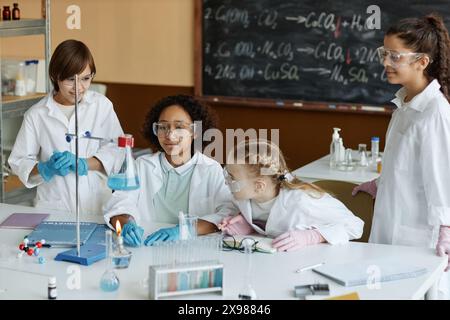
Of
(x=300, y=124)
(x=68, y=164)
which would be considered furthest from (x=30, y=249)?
(x=300, y=124)

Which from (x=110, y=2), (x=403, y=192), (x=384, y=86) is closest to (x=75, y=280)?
(x=403, y=192)

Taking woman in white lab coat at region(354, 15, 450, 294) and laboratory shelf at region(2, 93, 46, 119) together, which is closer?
woman in white lab coat at region(354, 15, 450, 294)

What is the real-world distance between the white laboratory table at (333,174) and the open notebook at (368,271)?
143cm

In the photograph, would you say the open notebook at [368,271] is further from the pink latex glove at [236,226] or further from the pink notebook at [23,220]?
the pink notebook at [23,220]

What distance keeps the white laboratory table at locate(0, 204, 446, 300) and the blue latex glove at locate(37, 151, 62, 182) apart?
0.40 metres

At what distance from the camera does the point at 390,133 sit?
2.60 metres

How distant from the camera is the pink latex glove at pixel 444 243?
7.53 feet

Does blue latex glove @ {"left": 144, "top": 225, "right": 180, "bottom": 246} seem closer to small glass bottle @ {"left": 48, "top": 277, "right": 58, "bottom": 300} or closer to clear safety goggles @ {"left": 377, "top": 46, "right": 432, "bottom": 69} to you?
small glass bottle @ {"left": 48, "top": 277, "right": 58, "bottom": 300}

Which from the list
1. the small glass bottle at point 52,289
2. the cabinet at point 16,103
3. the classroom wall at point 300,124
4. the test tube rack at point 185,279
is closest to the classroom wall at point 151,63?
the classroom wall at point 300,124

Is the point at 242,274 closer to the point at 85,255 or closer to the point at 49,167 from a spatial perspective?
the point at 85,255

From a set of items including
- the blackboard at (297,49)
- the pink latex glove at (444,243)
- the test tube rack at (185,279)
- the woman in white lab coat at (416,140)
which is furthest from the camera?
the blackboard at (297,49)

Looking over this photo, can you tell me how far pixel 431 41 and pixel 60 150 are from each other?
1.46 m

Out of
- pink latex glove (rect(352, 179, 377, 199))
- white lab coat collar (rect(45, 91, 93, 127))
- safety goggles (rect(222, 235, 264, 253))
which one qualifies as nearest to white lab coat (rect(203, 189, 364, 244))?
safety goggles (rect(222, 235, 264, 253))

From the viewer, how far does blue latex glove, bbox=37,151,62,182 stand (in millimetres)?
2752
